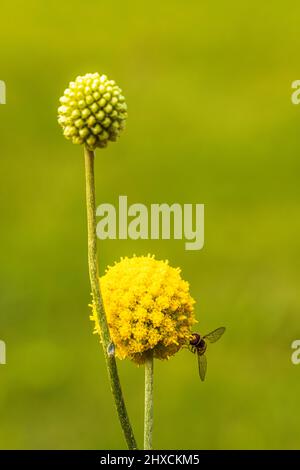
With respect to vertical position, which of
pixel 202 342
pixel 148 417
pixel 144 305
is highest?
pixel 144 305

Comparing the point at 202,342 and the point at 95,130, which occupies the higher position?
the point at 95,130

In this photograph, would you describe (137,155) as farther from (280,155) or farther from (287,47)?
(287,47)

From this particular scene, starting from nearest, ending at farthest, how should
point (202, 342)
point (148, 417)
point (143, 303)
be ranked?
point (148, 417), point (143, 303), point (202, 342)

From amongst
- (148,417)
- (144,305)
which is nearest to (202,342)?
(144,305)

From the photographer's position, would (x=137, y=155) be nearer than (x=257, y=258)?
No

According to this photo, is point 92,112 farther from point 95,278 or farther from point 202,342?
point 202,342

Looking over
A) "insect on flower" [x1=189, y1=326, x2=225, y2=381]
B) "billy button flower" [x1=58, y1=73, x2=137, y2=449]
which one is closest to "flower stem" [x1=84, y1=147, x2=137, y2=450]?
"billy button flower" [x1=58, y1=73, x2=137, y2=449]

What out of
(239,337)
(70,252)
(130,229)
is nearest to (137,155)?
(70,252)
